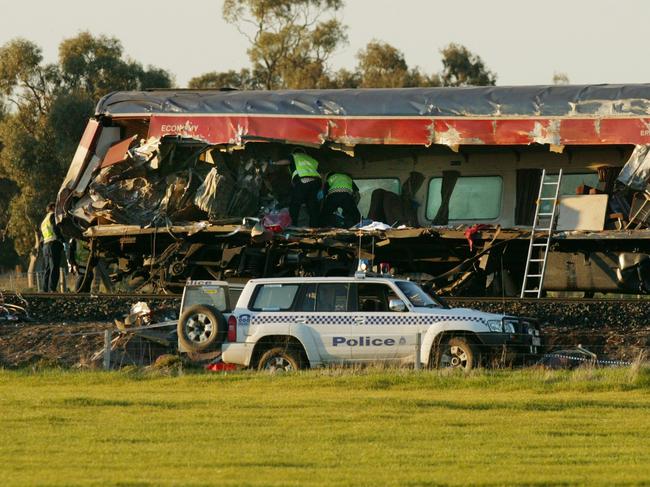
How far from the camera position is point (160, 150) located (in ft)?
79.8

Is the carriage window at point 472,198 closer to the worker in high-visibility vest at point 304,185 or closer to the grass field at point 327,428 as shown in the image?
the worker in high-visibility vest at point 304,185

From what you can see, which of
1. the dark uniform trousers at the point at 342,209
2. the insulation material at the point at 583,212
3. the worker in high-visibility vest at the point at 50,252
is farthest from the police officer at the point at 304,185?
the worker in high-visibility vest at the point at 50,252

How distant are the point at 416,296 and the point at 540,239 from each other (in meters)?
4.48

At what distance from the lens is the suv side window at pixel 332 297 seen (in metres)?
18.5

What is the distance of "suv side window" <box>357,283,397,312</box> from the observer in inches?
727

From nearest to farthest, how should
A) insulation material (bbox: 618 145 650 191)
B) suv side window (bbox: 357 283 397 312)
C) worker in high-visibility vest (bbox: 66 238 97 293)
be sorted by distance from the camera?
suv side window (bbox: 357 283 397 312), insulation material (bbox: 618 145 650 191), worker in high-visibility vest (bbox: 66 238 97 293)

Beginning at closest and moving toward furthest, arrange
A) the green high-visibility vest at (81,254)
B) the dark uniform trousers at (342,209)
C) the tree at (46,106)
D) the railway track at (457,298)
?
the railway track at (457,298)
the dark uniform trousers at (342,209)
the green high-visibility vest at (81,254)
the tree at (46,106)

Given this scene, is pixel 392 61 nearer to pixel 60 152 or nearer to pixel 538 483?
pixel 60 152

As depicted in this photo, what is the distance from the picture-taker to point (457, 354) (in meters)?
17.8

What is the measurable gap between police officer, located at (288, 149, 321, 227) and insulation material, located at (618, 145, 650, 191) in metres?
5.24

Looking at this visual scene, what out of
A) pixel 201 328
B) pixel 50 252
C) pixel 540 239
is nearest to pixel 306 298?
pixel 201 328

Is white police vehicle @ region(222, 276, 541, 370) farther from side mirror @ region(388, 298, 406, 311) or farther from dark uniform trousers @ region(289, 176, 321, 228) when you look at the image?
dark uniform trousers @ region(289, 176, 321, 228)

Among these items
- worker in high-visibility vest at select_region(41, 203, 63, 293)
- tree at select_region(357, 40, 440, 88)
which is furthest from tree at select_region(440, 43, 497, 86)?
worker in high-visibility vest at select_region(41, 203, 63, 293)

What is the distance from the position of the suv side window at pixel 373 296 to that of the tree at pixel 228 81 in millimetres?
50872
